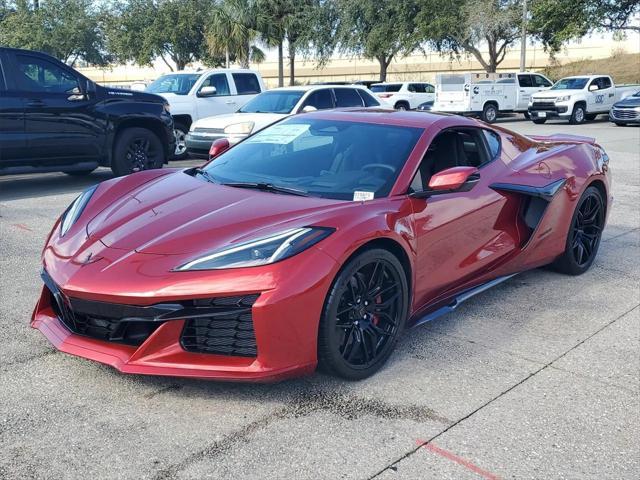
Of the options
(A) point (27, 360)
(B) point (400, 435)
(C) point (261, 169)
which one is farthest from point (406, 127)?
(A) point (27, 360)

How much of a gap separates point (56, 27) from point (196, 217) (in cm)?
4421

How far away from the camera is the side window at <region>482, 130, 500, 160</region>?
494 cm

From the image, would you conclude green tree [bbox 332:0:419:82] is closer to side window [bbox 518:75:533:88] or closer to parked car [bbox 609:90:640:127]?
side window [bbox 518:75:533:88]

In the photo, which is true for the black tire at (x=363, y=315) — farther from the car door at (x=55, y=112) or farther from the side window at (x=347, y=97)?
the side window at (x=347, y=97)

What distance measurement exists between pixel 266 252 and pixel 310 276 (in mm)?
238

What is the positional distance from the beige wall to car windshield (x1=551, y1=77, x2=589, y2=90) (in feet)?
92.4

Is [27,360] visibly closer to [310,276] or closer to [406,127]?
[310,276]

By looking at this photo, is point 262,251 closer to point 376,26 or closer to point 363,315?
point 363,315

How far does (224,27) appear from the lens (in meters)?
36.5

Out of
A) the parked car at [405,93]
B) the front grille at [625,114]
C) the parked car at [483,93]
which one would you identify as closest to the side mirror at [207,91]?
the parked car at [483,93]

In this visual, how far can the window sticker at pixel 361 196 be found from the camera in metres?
3.88

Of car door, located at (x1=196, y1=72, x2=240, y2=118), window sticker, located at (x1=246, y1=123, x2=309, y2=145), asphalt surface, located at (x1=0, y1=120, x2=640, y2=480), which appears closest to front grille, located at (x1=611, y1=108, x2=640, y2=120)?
car door, located at (x1=196, y1=72, x2=240, y2=118)

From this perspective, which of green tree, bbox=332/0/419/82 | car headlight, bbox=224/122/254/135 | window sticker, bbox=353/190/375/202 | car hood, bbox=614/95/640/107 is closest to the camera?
window sticker, bbox=353/190/375/202

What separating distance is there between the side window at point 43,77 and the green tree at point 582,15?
27.4 meters
